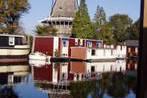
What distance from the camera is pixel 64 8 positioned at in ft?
269

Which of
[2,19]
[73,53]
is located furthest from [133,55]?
[2,19]

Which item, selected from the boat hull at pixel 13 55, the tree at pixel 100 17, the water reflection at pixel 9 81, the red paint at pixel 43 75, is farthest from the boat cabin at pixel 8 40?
the tree at pixel 100 17

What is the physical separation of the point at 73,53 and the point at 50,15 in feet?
107

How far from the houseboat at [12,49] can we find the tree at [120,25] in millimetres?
37688

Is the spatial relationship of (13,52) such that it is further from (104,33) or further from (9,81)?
(104,33)

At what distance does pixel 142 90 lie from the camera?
3146mm

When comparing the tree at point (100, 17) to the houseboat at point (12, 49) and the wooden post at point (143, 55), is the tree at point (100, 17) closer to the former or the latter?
the houseboat at point (12, 49)

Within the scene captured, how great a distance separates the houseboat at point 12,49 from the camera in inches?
1736

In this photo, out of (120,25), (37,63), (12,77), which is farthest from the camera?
(120,25)

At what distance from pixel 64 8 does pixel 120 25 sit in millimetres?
16887

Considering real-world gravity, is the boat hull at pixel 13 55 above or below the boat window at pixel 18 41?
below

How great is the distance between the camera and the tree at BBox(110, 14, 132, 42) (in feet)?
281

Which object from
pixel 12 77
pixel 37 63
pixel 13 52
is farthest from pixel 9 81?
pixel 13 52

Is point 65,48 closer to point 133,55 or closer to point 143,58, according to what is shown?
point 133,55
